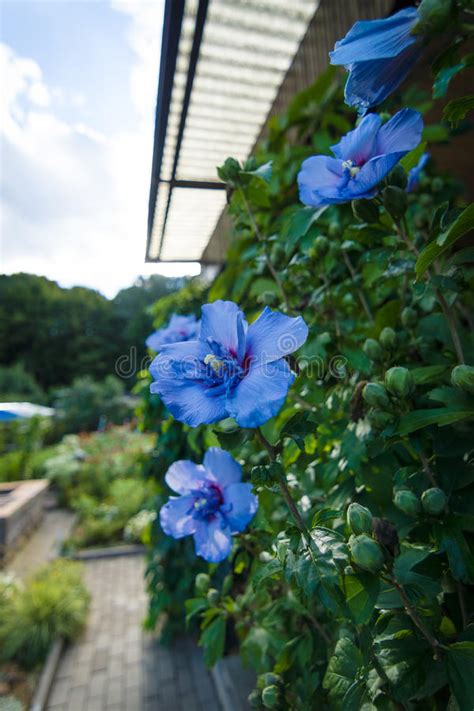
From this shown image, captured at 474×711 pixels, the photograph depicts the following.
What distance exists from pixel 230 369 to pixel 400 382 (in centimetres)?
26

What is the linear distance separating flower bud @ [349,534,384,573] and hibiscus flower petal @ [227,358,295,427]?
0.19 meters

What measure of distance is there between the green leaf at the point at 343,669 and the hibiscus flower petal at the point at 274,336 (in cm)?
48

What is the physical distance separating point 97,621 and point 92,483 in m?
4.27

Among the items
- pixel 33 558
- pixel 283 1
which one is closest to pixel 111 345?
pixel 33 558

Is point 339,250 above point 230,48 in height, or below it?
below

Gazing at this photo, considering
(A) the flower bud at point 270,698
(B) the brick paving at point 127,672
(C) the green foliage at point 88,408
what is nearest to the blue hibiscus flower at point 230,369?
(A) the flower bud at point 270,698

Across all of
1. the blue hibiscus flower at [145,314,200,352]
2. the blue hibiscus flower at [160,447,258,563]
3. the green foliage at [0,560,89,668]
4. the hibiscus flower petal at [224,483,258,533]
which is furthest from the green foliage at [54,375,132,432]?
the hibiscus flower petal at [224,483,258,533]

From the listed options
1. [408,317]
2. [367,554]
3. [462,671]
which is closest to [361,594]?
[367,554]

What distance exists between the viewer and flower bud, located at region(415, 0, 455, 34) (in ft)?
1.46

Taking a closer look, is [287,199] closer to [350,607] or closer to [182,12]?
[182,12]

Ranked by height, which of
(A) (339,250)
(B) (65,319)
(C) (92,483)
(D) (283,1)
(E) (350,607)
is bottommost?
(C) (92,483)

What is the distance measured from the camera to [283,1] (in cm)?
212

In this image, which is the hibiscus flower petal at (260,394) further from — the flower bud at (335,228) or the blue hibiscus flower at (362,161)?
the flower bud at (335,228)

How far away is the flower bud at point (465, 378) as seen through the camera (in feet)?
1.78
